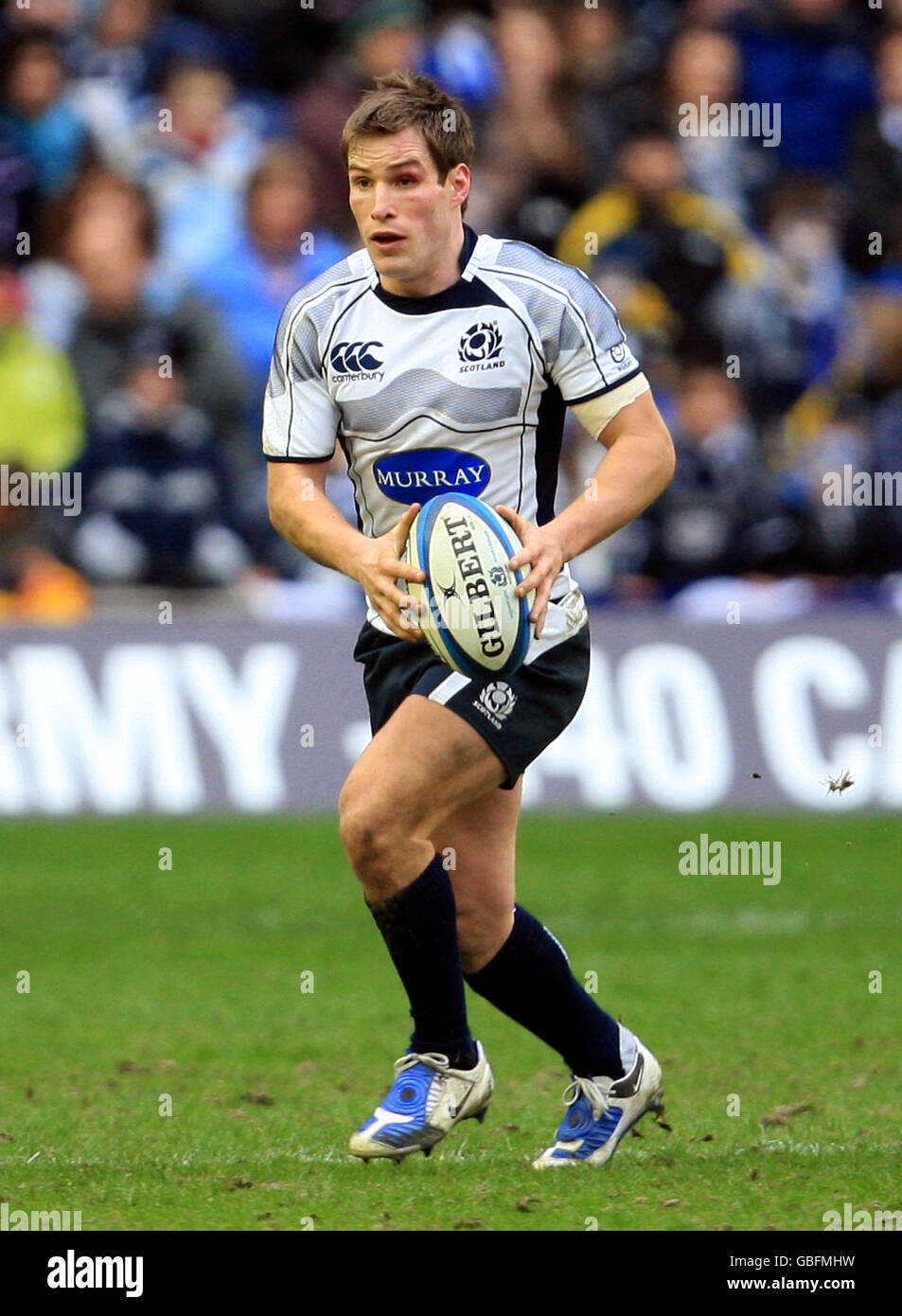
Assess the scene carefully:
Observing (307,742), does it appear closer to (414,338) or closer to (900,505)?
(900,505)

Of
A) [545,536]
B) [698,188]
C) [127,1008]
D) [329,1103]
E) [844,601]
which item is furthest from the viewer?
[698,188]

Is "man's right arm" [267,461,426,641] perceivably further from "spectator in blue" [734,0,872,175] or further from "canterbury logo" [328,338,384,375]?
"spectator in blue" [734,0,872,175]

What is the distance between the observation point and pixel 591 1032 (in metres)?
5.50

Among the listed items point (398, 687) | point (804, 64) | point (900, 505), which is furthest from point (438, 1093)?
point (804, 64)

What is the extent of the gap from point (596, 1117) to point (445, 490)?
1581mm

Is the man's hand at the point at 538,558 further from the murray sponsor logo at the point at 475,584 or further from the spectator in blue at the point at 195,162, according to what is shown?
Result: the spectator in blue at the point at 195,162

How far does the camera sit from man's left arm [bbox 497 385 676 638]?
16.2ft

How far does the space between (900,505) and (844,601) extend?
3.43 feet

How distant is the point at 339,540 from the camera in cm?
510

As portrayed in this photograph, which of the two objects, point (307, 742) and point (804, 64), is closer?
point (307, 742)

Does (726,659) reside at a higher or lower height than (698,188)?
lower

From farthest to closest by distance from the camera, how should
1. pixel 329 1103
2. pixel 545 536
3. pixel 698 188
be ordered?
1. pixel 698 188
2. pixel 329 1103
3. pixel 545 536

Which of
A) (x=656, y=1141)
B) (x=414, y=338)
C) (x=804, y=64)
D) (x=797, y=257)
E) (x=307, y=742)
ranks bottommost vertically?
(x=656, y=1141)
